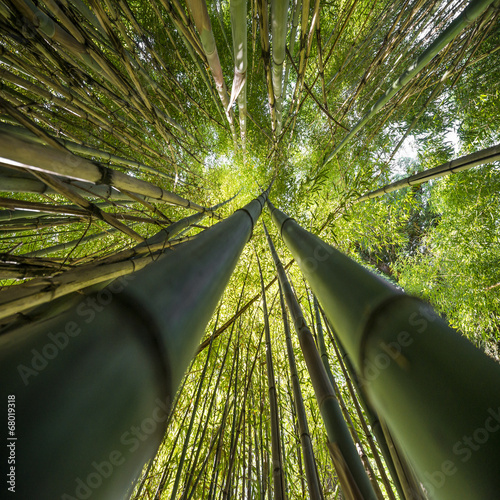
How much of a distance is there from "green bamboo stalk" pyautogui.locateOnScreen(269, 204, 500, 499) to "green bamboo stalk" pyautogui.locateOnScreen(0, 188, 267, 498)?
0.19 metres

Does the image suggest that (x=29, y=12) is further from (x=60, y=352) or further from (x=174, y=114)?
(x=174, y=114)

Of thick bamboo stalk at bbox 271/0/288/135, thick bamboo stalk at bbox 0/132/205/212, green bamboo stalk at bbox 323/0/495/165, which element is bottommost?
thick bamboo stalk at bbox 0/132/205/212

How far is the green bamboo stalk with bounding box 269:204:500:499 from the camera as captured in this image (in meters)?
0.18

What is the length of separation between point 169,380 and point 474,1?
5.05 feet

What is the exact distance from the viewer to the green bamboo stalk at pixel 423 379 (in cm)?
18

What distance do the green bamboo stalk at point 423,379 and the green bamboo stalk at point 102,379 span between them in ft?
0.63

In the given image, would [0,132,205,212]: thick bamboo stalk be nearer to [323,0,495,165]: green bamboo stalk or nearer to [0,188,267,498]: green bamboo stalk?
[0,188,267,498]: green bamboo stalk

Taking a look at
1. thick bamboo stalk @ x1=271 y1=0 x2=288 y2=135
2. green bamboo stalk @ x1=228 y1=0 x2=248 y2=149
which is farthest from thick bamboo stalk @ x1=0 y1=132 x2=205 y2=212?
thick bamboo stalk @ x1=271 y1=0 x2=288 y2=135

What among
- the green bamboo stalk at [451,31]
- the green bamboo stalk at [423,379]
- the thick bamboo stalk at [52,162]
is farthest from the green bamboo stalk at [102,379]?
the green bamboo stalk at [451,31]

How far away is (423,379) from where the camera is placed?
0.23m

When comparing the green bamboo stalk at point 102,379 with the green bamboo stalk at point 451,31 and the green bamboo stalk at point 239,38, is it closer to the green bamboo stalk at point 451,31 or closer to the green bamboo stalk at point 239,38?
the green bamboo stalk at point 239,38

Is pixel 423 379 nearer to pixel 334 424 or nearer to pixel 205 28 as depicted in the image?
pixel 334 424

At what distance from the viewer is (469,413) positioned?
20 centimetres

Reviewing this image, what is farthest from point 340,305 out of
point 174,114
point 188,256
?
point 174,114
